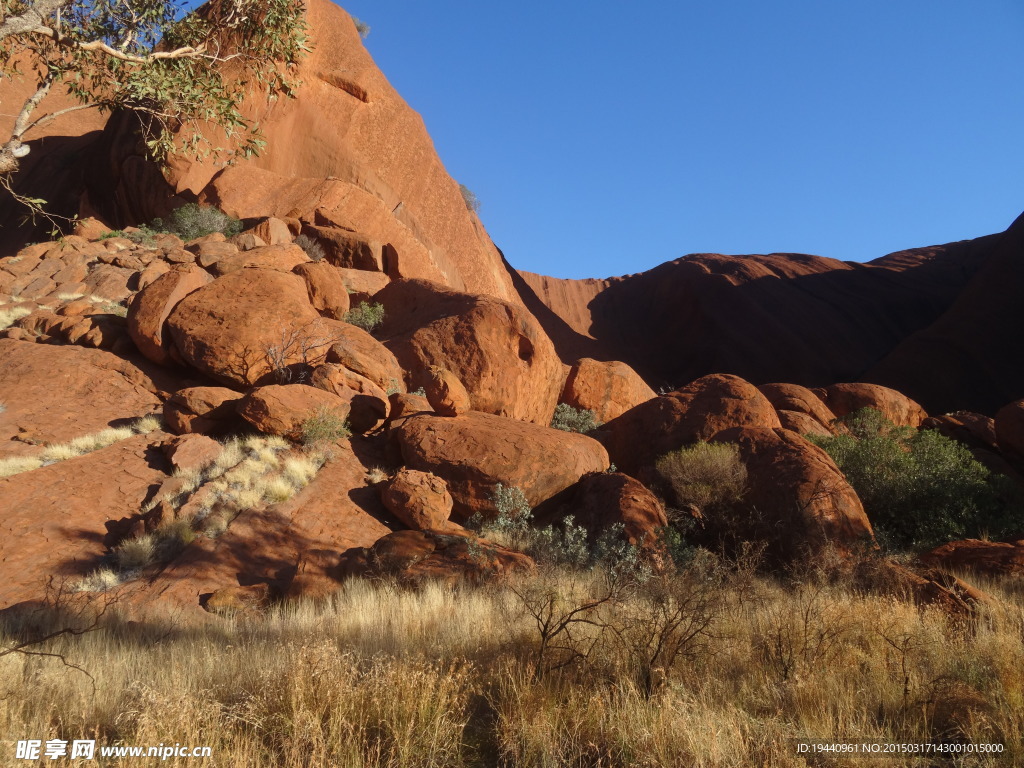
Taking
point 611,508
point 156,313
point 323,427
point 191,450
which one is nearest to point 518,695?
point 611,508

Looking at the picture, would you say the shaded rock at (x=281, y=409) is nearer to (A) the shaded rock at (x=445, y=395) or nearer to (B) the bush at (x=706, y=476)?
(A) the shaded rock at (x=445, y=395)

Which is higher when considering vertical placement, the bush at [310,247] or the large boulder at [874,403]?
the bush at [310,247]

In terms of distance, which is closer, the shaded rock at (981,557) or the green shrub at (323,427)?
the shaded rock at (981,557)

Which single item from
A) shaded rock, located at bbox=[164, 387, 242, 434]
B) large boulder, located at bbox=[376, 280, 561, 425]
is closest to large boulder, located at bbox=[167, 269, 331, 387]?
shaded rock, located at bbox=[164, 387, 242, 434]

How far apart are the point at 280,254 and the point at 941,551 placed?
1514 cm

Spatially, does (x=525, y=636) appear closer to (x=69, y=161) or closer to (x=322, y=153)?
(x=322, y=153)

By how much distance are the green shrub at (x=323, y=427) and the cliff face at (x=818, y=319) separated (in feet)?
111

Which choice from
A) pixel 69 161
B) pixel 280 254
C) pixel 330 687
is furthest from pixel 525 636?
pixel 69 161

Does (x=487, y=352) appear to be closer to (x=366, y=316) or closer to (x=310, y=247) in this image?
(x=366, y=316)

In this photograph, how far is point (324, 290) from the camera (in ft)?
50.2

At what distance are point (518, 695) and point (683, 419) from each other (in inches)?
377

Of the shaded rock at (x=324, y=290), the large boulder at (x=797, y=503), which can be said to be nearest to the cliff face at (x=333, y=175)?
the shaded rock at (x=324, y=290)

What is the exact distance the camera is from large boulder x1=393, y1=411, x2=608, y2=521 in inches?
373

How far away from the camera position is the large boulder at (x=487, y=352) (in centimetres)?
1431
